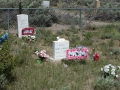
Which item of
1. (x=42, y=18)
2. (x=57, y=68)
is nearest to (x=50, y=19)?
(x=42, y=18)

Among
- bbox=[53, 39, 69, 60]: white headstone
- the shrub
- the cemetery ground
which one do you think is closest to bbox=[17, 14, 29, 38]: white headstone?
the cemetery ground

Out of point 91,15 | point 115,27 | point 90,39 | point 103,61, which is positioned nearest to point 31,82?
point 103,61

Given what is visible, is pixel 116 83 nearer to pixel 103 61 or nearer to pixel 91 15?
pixel 103 61

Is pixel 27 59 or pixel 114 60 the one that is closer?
pixel 27 59

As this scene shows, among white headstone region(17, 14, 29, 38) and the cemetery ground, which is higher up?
white headstone region(17, 14, 29, 38)

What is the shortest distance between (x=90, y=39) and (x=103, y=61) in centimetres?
254

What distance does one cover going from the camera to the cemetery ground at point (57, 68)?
538 centimetres

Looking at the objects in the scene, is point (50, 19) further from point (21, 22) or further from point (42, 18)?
point (21, 22)

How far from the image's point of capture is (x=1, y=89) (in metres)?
5.12

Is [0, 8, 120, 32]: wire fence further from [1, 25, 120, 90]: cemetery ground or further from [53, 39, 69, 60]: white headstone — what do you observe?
[53, 39, 69, 60]: white headstone

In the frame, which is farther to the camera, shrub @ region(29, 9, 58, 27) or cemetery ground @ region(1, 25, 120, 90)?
shrub @ region(29, 9, 58, 27)

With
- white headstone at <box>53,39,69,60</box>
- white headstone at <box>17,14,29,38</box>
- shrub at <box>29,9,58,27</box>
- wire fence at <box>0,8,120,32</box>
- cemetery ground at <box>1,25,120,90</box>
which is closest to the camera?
cemetery ground at <box>1,25,120,90</box>

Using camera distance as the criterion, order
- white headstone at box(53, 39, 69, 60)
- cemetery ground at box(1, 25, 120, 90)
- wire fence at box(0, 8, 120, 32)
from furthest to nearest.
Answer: wire fence at box(0, 8, 120, 32), white headstone at box(53, 39, 69, 60), cemetery ground at box(1, 25, 120, 90)

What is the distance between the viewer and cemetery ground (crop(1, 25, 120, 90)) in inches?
212
